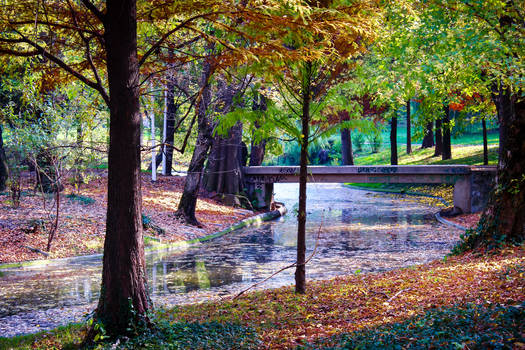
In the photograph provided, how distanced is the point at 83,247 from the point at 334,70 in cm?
1058

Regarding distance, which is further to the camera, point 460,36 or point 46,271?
point 46,271

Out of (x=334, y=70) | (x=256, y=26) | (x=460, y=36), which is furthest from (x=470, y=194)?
(x=256, y=26)

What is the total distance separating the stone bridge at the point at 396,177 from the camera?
1044 inches

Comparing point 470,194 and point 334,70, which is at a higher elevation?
point 334,70

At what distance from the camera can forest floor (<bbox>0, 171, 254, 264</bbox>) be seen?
1557cm

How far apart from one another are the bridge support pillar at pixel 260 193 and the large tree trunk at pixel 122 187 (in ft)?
76.0

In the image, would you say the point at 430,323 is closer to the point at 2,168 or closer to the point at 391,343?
the point at 391,343

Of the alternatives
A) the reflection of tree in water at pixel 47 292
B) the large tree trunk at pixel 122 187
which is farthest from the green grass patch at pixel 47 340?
the reflection of tree in water at pixel 47 292

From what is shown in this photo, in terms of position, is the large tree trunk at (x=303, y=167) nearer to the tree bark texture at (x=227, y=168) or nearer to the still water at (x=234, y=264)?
the still water at (x=234, y=264)

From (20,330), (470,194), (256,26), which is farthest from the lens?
(470,194)

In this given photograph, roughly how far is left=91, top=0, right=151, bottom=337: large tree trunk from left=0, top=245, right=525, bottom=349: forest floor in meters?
0.47

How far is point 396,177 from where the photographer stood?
29375 millimetres

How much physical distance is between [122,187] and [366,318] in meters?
3.82

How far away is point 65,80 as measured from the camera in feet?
29.9
